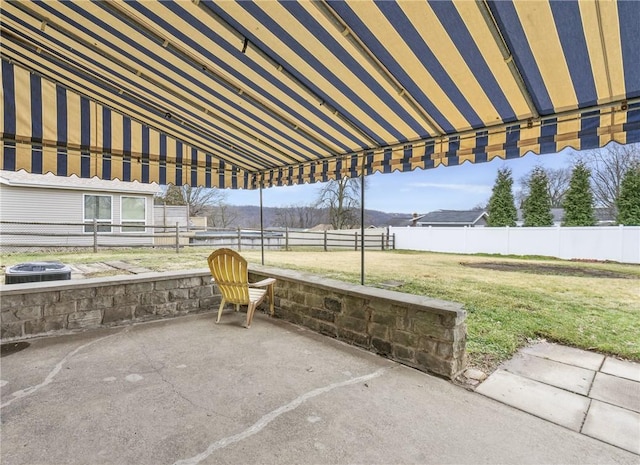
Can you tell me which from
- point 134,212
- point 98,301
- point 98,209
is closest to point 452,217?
point 134,212

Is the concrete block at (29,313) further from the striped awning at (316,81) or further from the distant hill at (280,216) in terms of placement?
the distant hill at (280,216)

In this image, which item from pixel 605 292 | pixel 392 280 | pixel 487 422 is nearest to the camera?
pixel 487 422

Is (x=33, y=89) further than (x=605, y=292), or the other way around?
(x=605, y=292)

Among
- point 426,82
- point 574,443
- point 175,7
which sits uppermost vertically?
point 175,7

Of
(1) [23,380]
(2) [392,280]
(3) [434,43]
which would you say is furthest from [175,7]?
(2) [392,280]

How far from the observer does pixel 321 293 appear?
3.43 metres

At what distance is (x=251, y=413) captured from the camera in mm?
1944

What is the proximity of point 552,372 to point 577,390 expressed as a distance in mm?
287

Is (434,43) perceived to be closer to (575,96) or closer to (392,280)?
(575,96)

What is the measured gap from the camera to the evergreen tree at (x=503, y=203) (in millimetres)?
17547

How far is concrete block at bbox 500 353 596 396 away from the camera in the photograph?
236 cm

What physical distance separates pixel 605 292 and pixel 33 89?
876 centimetres

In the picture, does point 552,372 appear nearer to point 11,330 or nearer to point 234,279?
point 234,279

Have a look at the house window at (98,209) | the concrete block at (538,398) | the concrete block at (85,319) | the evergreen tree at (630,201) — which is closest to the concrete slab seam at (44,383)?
the concrete block at (85,319)
